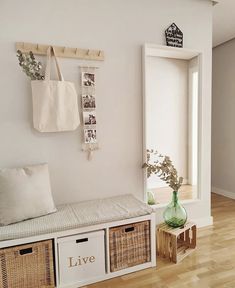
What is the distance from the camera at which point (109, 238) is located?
5.95ft

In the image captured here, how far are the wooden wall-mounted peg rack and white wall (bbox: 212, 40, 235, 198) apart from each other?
2.33 metres

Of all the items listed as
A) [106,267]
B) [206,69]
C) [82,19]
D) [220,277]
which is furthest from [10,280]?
[206,69]

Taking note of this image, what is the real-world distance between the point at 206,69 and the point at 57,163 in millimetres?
1858

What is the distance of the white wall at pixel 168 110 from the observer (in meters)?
3.61

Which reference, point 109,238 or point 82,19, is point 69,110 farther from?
point 109,238

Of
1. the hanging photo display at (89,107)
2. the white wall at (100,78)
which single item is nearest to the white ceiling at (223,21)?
the white wall at (100,78)

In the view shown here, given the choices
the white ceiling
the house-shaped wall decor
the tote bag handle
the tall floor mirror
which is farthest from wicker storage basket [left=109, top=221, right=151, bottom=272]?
the white ceiling

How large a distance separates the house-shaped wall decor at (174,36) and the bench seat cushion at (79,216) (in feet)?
5.24

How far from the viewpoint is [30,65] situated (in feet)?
6.14

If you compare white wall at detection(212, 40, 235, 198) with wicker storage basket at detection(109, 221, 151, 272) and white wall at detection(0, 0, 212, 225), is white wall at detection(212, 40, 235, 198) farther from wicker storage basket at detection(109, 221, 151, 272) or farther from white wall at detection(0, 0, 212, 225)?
wicker storage basket at detection(109, 221, 151, 272)

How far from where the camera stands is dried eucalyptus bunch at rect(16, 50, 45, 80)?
6.05ft

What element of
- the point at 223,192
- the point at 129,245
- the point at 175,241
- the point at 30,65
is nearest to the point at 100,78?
the point at 30,65

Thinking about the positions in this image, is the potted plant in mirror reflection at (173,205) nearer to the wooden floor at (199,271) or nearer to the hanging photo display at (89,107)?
the wooden floor at (199,271)

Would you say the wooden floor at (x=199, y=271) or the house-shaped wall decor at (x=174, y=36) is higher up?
the house-shaped wall decor at (x=174, y=36)
